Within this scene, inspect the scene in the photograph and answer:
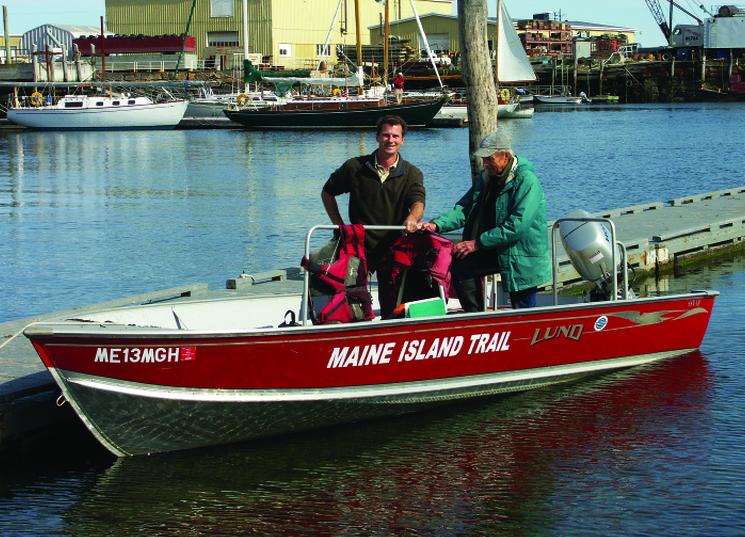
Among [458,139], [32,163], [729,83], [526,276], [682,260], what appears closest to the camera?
[526,276]

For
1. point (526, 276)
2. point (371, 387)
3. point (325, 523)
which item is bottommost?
point (325, 523)

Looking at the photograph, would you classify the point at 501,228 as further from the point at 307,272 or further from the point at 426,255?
the point at 307,272

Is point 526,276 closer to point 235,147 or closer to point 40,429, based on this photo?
point 40,429

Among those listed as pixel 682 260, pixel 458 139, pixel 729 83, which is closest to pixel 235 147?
pixel 458 139

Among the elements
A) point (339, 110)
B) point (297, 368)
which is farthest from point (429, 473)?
point (339, 110)

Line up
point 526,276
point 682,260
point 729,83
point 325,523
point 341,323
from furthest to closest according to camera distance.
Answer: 1. point 729,83
2. point 682,260
3. point 526,276
4. point 341,323
5. point 325,523

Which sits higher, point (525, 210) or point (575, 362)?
point (525, 210)

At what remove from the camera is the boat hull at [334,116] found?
223ft

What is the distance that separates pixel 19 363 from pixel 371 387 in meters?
2.87

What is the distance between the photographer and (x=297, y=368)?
885 centimetres

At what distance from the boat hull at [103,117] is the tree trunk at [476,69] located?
198 feet

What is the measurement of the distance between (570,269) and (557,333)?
494 centimetres

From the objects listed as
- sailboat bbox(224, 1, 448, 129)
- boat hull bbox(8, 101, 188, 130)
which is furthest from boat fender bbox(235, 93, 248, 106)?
boat hull bbox(8, 101, 188, 130)

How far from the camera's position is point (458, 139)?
60.2 metres
